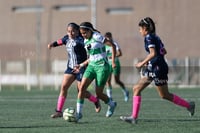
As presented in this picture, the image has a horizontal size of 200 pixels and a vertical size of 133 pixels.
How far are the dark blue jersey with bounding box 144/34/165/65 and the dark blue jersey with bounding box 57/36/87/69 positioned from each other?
221 centimetres

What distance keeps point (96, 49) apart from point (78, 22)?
42.0 m

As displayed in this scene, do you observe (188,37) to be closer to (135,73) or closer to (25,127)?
(135,73)

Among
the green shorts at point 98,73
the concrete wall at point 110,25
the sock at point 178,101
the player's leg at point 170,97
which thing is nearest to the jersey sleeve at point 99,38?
the green shorts at point 98,73

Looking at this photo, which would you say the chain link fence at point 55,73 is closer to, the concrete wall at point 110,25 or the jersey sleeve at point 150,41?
the concrete wall at point 110,25

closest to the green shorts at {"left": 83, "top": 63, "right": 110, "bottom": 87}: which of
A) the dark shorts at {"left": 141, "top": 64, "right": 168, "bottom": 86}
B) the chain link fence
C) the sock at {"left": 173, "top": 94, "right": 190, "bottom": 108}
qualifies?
the dark shorts at {"left": 141, "top": 64, "right": 168, "bottom": 86}

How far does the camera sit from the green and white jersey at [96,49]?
15.5 meters

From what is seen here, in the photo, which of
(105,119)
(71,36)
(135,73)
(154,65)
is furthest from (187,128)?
(135,73)

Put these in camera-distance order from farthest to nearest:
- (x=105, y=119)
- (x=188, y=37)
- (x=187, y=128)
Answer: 1. (x=188, y=37)
2. (x=105, y=119)
3. (x=187, y=128)

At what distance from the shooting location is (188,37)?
182 feet

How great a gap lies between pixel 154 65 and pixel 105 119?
1839 mm

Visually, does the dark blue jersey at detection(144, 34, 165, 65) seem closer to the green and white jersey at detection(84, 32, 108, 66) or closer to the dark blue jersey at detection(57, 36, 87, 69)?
the green and white jersey at detection(84, 32, 108, 66)

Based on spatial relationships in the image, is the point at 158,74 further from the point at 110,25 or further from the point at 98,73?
the point at 110,25

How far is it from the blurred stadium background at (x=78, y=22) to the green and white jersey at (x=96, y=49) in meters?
35.1

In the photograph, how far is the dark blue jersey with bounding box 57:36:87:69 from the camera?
1636 cm
